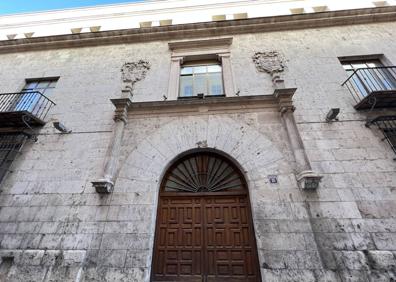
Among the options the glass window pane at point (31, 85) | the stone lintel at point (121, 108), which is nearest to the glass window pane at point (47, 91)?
the glass window pane at point (31, 85)

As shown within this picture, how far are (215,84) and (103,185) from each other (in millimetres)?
4274

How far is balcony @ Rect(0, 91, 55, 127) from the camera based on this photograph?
5436mm

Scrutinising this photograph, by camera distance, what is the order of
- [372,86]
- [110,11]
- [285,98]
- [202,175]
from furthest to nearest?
[110,11]
[372,86]
[285,98]
[202,175]

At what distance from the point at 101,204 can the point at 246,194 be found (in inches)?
127

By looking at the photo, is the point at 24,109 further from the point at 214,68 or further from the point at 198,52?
the point at 214,68

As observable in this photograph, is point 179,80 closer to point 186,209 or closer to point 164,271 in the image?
point 186,209

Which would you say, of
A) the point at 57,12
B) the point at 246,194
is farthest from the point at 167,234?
the point at 57,12

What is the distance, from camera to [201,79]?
6.53 metres

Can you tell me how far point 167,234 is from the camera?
4211 millimetres

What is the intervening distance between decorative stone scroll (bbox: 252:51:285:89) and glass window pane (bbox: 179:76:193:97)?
217cm

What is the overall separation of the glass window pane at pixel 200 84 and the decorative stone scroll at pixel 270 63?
1725 millimetres

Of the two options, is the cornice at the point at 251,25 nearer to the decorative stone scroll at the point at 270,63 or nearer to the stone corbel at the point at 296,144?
the decorative stone scroll at the point at 270,63

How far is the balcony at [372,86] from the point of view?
4.85 meters

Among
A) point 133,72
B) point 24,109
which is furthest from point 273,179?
point 24,109
